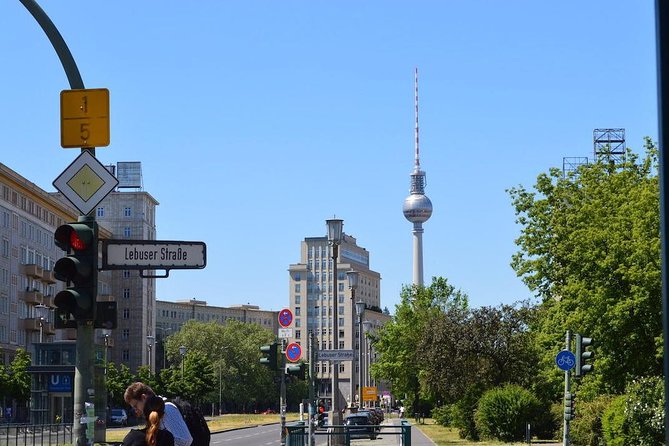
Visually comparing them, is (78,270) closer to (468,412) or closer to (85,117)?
(85,117)

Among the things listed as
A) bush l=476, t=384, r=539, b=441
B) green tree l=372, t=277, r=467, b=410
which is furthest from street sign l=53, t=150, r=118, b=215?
green tree l=372, t=277, r=467, b=410

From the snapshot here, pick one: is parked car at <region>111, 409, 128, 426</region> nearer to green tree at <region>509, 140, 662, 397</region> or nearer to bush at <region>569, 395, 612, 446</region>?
green tree at <region>509, 140, 662, 397</region>

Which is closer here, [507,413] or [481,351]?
[507,413]

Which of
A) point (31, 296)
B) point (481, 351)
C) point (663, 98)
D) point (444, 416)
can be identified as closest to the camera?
point (663, 98)

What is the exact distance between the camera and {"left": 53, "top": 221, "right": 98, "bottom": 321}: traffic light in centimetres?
1247

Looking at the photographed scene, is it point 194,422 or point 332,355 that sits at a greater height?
point 332,355

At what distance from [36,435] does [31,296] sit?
196 feet

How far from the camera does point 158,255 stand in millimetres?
13602

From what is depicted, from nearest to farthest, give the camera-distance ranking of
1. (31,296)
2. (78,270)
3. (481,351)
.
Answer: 1. (78,270)
2. (481,351)
3. (31,296)

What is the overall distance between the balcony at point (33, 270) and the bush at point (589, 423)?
227 ft

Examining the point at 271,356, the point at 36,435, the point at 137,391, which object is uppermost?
the point at 271,356

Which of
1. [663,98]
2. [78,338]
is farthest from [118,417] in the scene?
[663,98]

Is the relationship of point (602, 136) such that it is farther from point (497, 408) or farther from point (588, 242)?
point (588, 242)

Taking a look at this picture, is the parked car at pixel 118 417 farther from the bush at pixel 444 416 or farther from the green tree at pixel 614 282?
the green tree at pixel 614 282
